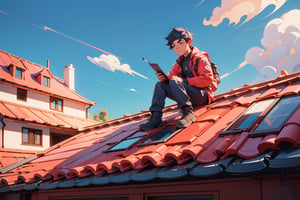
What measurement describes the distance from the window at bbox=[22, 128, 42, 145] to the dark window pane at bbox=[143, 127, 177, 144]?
13131 mm

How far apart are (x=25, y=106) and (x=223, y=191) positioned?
16.5 meters

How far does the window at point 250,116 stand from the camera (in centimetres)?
373

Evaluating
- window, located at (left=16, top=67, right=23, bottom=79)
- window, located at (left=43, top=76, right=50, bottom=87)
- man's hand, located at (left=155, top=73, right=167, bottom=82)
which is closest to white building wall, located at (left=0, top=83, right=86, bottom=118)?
window, located at (left=16, top=67, right=23, bottom=79)

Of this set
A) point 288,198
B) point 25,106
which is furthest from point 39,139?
point 288,198

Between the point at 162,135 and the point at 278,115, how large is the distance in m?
1.98

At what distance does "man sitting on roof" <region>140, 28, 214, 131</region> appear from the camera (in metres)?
5.34

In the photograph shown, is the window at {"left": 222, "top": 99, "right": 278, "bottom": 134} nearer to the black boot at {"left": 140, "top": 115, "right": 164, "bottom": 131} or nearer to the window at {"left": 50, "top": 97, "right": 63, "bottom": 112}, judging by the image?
the black boot at {"left": 140, "top": 115, "right": 164, "bottom": 131}

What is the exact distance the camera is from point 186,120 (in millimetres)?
4965

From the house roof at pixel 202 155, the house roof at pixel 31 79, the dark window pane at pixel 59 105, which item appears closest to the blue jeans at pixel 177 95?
the house roof at pixel 202 155

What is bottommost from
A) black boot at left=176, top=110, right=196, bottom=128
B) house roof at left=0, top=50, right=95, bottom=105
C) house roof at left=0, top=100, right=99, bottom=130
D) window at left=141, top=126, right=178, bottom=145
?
window at left=141, top=126, right=178, bottom=145

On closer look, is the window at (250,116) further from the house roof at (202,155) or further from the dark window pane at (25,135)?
the dark window pane at (25,135)

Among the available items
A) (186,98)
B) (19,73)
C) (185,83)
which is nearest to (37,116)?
(19,73)

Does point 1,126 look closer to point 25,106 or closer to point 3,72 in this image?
point 25,106

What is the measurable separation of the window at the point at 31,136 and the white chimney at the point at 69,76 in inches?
307
